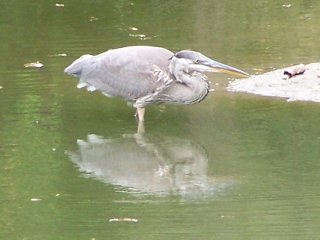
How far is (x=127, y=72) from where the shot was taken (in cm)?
982

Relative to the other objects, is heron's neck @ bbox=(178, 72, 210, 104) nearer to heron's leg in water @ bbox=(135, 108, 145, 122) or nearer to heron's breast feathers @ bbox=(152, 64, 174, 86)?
heron's breast feathers @ bbox=(152, 64, 174, 86)

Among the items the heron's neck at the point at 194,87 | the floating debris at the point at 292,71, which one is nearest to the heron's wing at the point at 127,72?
the heron's neck at the point at 194,87

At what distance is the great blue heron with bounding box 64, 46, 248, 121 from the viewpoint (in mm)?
9602

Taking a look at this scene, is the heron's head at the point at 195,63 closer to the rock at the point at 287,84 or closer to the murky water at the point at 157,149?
the murky water at the point at 157,149

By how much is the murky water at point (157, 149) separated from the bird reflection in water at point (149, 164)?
15 mm

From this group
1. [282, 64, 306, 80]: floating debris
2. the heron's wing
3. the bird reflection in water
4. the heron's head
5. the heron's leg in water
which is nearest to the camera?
the bird reflection in water

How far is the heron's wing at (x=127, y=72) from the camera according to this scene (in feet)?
31.9

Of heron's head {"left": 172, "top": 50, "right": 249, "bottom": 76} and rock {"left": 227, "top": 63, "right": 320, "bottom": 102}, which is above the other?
heron's head {"left": 172, "top": 50, "right": 249, "bottom": 76}

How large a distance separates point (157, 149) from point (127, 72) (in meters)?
1.06

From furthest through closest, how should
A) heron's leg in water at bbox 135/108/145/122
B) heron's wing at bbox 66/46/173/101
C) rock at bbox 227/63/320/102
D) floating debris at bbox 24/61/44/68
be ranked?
1. floating debris at bbox 24/61/44/68
2. rock at bbox 227/63/320/102
3. heron's leg in water at bbox 135/108/145/122
4. heron's wing at bbox 66/46/173/101

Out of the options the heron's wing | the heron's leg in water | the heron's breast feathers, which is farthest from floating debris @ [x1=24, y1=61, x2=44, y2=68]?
the heron's breast feathers

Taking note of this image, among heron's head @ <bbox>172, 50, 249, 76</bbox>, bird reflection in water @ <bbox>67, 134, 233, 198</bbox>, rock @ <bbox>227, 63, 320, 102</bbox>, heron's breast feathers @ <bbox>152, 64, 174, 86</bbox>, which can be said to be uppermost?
heron's head @ <bbox>172, 50, 249, 76</bbox>

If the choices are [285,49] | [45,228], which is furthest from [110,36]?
[45,228]

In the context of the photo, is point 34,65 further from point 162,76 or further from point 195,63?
point 195,63
